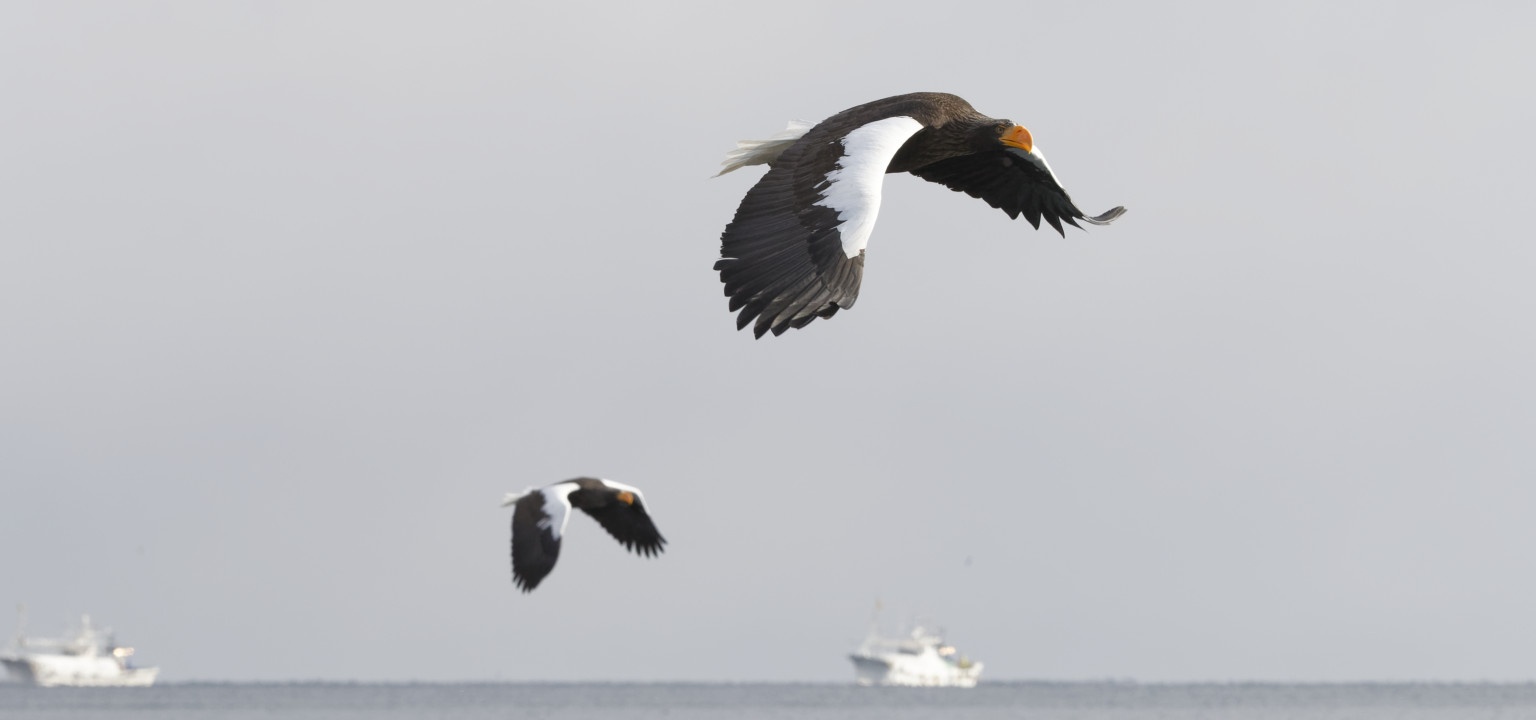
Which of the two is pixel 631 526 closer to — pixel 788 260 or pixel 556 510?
pixel 556 510

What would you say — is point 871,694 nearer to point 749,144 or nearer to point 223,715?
point 223,715

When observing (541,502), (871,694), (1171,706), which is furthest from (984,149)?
(871,694)

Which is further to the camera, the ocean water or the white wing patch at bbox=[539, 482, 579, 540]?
the ocean water

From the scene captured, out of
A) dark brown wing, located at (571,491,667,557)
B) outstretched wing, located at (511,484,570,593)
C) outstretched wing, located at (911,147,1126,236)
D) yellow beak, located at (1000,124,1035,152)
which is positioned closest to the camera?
yellow beak, located at (1000,124,1035,152)

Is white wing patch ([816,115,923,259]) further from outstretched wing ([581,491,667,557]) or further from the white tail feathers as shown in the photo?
outstretched wing ([581,491,667,557])

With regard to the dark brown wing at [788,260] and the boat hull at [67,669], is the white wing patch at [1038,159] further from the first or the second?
the boat hull at [67,669]

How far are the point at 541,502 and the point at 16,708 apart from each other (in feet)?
360

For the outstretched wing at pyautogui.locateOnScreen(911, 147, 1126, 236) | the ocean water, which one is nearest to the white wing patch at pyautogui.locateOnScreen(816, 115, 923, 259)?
the outstretched wing at pyautogui.locateOnScreen(911, 147, 1126, 236)

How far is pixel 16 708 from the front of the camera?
399 feet

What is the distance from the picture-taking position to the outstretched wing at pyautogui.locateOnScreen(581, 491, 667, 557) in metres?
24.3

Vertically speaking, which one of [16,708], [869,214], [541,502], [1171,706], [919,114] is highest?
[919,114]

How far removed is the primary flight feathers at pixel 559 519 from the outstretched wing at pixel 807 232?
13.6 meters

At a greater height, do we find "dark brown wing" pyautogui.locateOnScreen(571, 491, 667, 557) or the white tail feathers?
the white tail feathers

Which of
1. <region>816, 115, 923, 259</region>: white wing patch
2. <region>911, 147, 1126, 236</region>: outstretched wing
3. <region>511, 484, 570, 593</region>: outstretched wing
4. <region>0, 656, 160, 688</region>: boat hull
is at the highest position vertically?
<region>911, 147, 1126, 236</region>: outstretched wing
